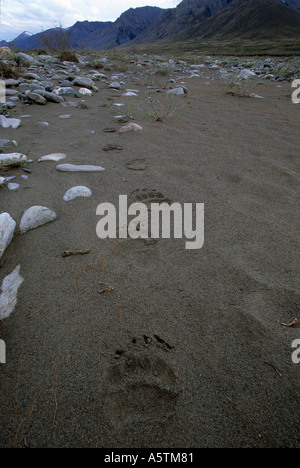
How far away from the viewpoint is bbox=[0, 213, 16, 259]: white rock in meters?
1.40

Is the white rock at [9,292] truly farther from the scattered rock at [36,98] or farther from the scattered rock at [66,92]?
the scattered rock at [66,92]

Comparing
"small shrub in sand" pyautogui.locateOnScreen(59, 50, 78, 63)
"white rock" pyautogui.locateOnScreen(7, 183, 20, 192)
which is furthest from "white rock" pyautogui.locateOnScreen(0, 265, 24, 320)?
"small shrub in sand" pyautogui.locateOnScreen(59, 50, 78, 63)

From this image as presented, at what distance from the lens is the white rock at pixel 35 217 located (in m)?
1.59

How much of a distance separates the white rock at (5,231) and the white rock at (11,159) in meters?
0.97

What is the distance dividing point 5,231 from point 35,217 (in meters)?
0.22

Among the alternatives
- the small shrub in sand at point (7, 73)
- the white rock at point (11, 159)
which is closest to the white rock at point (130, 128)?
the white rock at point (11, 159)

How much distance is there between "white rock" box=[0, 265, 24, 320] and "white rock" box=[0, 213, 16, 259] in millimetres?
171

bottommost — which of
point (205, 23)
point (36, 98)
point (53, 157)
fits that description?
point (53, 157)

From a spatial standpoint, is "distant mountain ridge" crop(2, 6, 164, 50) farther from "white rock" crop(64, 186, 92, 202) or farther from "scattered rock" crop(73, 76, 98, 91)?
"white rock" crop(64, 186, 92, 202)

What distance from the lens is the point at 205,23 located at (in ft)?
155

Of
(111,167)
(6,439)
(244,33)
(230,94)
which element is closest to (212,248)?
(6,439)

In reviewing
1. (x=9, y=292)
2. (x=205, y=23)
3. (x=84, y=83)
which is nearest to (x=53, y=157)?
(x=9, y=292)

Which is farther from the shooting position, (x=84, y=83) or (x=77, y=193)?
(x=84, y=83)

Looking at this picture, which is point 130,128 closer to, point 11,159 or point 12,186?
point 11,159
